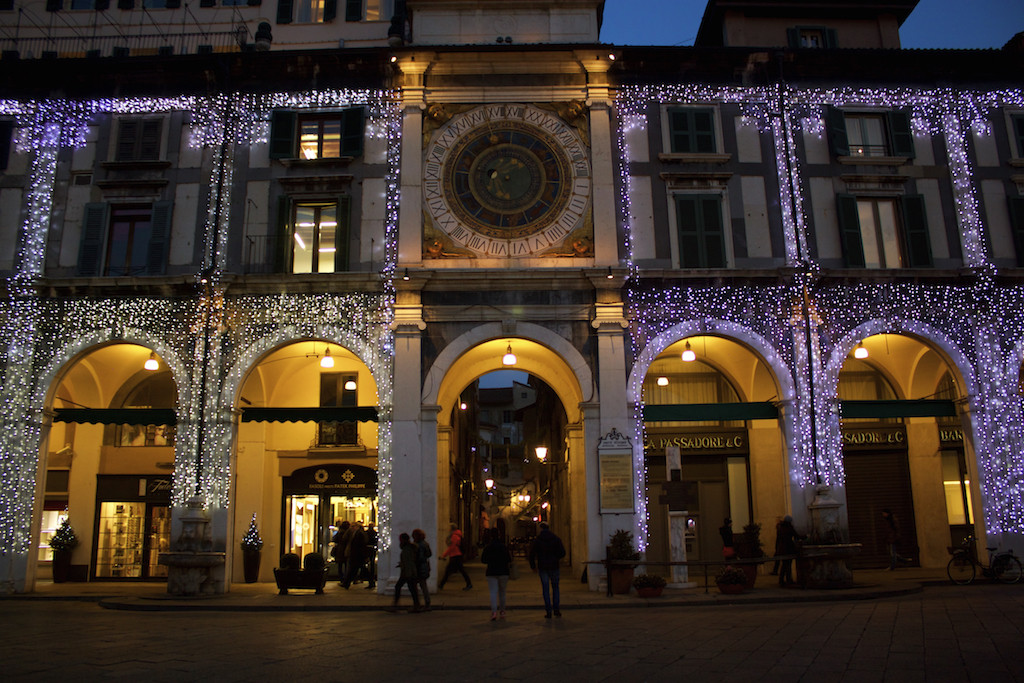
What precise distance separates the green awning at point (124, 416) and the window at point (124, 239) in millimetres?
3558

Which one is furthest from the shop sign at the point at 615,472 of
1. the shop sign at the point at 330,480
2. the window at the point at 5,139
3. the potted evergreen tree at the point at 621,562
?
the window at the point at 5,139

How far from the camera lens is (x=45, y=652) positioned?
10586mm

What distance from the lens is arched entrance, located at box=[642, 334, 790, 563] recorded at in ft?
76.7

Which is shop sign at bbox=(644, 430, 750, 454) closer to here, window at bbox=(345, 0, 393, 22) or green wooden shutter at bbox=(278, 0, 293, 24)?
window at bbox=(345, 0, 393, 22)

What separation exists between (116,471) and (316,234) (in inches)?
392

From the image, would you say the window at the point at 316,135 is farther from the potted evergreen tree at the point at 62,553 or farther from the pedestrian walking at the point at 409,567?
the potted evergreen tree at the point at 62,553

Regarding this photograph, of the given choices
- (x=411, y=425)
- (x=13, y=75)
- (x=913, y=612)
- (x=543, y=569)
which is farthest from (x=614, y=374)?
(x=13, y=75)

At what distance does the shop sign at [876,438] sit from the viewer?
24188mm

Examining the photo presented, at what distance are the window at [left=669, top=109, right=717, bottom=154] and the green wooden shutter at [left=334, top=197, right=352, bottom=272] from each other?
344 inches

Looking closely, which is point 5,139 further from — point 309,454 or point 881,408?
point 881,408

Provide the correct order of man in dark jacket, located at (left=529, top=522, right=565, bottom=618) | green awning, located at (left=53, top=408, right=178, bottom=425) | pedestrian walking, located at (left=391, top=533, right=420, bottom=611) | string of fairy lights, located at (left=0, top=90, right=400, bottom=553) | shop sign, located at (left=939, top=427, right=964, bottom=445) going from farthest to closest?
shop sign, located at (left=939, top=427, right=964, bottom=445) → green awning, located at (left=53, top=408, right=178, bottom=425) → string of fairy lights, located at (left=0, top=90, right=400, bottom=553) → pedestrian walking, located at (left=391, top=533, right=420, bottom=611) → man in dark jacket, located at (left=529, top=522, right=565, bottom=618)

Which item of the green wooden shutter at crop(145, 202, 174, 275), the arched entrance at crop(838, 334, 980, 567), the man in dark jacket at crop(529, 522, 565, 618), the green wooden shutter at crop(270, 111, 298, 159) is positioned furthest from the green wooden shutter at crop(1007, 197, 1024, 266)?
the green wooden shutter at crop(145, 202, 174, 275)

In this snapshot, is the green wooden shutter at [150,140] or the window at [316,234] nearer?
the window at [316,234]

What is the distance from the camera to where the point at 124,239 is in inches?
847
